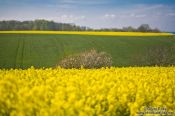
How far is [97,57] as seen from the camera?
33656 mm

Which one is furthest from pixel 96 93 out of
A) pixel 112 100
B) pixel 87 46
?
pixel 87 46

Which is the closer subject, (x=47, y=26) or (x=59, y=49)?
(x=59, y=49)

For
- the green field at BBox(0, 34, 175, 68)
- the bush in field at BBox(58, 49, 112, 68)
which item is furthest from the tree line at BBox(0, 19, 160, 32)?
the bush in field at BBox(58, 49, 112, 68)

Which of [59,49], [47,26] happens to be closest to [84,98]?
[59,49]

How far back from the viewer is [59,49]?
5050 centimetres

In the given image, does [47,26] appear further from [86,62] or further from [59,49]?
[86,62]

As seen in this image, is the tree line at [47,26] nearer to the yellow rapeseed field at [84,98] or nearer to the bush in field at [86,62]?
the bush in field at [86,62]

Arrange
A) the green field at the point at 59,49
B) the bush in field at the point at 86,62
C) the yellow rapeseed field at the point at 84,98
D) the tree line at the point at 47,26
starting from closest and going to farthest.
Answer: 1. the yellow rapeseed field at the point at 84,98
2. the bush in field at the point at 86,62
3. the green field at the point at 59,49
4. the tree line at the point at 47,26

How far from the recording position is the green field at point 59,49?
43.6 meters

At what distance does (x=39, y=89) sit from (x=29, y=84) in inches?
50.2

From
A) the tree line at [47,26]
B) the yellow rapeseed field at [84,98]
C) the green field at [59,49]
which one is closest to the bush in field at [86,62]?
the green field at [59,49]

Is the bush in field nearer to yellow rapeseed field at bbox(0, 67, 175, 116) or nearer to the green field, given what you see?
the green field

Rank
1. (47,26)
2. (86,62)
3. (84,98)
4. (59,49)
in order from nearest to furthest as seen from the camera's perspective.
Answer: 1. (84,98)
2. (86,62)
3. (59,49)
4. (47,26)

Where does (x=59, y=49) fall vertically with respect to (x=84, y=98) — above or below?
below
